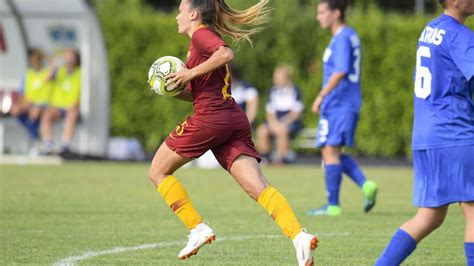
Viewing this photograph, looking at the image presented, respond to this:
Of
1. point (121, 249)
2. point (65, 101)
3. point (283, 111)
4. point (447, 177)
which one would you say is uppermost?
point (447, 177)

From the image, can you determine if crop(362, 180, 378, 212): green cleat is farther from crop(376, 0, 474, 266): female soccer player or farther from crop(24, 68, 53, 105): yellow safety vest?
crop(24, 68, 53, 105): yellow safety vest

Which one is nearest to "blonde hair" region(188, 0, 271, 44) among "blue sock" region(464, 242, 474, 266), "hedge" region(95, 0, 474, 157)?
"blue sock" region(464, 242, 474, 266)

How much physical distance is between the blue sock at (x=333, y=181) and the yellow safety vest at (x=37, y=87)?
34.1 feet

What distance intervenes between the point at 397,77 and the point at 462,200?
17.2m

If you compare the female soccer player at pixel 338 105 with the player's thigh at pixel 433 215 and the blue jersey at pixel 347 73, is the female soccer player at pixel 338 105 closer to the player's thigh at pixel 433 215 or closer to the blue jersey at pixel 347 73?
the blue jersey at pixel 347 73

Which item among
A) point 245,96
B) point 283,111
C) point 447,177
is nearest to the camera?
→ point 447,177

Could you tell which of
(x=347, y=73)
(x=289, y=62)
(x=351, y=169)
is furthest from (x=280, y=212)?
(x=289, y=62)

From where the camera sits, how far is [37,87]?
65.5 ft

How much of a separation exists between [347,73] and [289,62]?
40.8 ft

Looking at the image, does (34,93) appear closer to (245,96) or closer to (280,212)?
(245,96)

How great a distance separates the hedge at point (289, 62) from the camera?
22.7 m

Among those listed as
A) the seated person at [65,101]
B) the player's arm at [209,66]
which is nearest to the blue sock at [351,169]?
the player's arm at [209,66]

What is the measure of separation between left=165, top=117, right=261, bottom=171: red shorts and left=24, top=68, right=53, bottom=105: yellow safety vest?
13.6 meters

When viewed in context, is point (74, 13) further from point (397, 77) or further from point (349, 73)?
point (349, 73)
